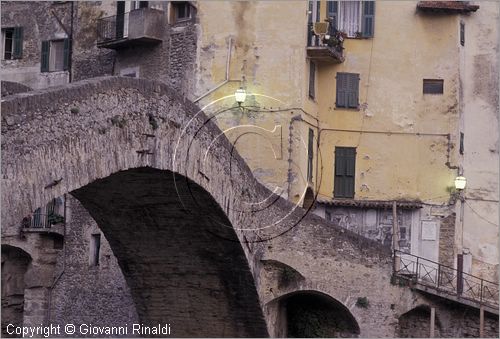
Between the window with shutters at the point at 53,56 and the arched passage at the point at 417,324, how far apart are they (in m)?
11.5

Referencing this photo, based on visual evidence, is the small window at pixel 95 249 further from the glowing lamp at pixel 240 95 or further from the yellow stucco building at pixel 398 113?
the glowing lamp at pixel 240 95

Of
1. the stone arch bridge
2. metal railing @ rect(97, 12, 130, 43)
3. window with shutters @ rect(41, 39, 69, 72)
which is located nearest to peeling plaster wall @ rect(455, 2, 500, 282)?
the stone arch bridge

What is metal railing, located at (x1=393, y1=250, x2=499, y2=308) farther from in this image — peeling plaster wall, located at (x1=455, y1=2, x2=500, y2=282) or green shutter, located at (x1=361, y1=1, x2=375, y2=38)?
green shutter, located at (x1=361, y1=1, x2=375, y2=38)

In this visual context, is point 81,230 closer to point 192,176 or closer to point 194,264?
point 194,264

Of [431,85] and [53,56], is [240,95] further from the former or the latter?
[53,56]

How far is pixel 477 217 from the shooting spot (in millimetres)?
29062

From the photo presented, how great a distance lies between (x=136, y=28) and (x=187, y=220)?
8.51 meters

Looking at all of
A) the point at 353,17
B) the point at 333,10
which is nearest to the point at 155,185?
the point at 333,10

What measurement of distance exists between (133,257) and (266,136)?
221 inches

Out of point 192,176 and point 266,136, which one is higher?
point 266,136

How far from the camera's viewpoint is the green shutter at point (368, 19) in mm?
28922

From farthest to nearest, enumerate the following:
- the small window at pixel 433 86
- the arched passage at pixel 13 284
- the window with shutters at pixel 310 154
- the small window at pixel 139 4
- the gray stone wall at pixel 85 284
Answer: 1. the arched passage at pixel 13 284
2. the small window at pixel 139 4
3. the small window at pixel 433 86
4. the window with shutters at pixel 310 154
5. the gray stone wall at pixel 85 284

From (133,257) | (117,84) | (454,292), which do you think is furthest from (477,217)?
(117,84)

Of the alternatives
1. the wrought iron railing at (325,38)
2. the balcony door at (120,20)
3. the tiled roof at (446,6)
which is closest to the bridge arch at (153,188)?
the wrought iron railing at (325,38)
